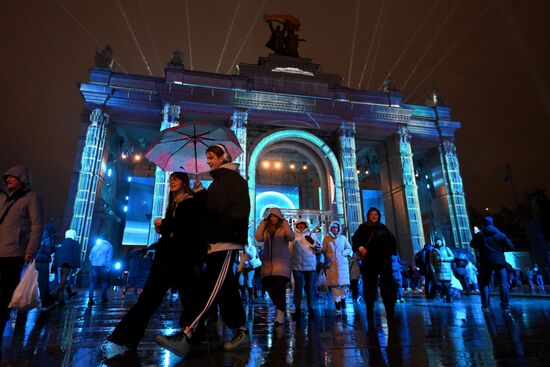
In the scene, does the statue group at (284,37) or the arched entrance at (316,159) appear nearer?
the arched entrance at (316,159)

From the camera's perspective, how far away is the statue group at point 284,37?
2580 cm

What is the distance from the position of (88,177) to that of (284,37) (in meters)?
18.5

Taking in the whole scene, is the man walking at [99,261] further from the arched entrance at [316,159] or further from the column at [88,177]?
the arched entrance at [316,159]

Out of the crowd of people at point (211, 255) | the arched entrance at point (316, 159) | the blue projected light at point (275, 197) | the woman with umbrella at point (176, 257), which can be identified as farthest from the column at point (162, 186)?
the woman with umbrella at point (176, 257)

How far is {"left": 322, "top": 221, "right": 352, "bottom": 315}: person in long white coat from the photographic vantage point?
6.55 metres

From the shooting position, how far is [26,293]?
433 centimetres

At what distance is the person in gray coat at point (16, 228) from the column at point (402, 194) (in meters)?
20.6

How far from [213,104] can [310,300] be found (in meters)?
16.8

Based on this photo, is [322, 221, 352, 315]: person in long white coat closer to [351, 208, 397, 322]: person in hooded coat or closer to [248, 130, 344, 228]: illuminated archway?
[351, 208, 397, 322]: person in hooded coat

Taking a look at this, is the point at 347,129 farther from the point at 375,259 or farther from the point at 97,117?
the point at 375,259

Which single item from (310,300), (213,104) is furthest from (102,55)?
(310,300)

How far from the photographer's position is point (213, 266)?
3008mm

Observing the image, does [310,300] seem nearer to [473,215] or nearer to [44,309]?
[44,309]

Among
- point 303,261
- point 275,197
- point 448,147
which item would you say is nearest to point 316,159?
point 275,197
